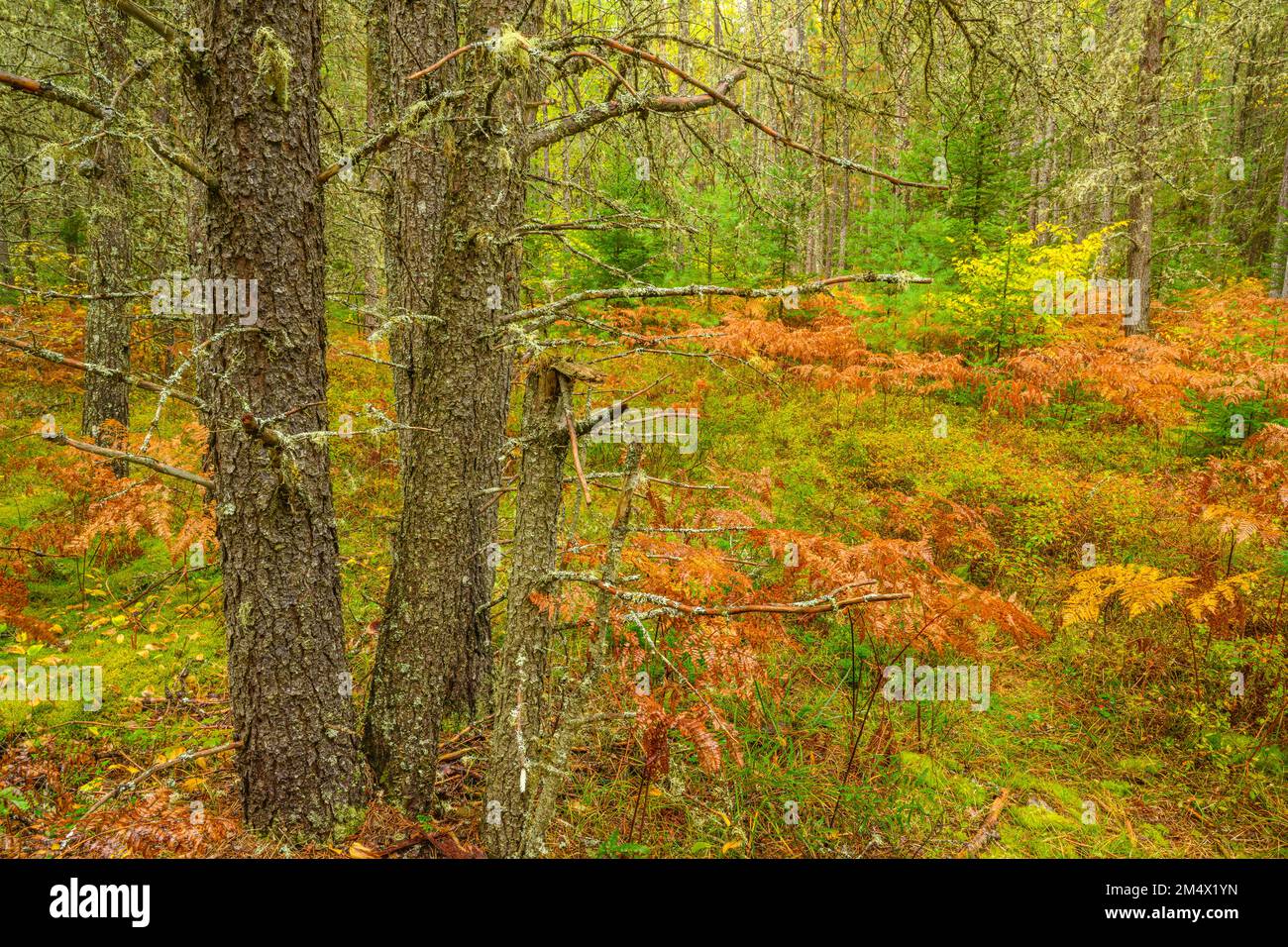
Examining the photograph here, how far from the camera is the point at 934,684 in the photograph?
4605 mm

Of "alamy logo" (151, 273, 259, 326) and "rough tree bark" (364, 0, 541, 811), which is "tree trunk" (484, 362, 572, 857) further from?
"alamy logo" (151, 273, 259, 326)

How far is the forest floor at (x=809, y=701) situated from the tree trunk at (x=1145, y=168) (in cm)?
518

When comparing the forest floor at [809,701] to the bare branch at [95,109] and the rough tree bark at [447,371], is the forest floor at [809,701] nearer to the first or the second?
the rough tree bark at [447,371]

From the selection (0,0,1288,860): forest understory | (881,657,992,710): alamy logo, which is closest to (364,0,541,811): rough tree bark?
(0,0,1288,860): forest understory

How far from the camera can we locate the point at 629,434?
223cm

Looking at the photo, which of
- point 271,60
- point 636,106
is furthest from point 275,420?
point 636,106

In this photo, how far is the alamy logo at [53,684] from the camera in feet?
13.6

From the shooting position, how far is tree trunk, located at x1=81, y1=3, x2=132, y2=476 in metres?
6.73

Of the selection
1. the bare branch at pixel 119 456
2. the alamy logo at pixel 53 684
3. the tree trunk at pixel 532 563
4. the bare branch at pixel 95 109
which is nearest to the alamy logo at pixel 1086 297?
the tree trunk at pixel 532 563

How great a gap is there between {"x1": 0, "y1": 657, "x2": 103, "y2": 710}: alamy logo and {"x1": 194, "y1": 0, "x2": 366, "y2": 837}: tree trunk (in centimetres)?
235

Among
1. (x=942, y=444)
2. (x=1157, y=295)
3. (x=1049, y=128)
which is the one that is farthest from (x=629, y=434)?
(x=1049, y=128)

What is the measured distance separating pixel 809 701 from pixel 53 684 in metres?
5.05

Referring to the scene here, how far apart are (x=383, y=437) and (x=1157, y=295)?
759 inches

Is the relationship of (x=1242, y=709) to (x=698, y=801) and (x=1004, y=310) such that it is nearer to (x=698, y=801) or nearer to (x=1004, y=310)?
(x=698, y=801)
